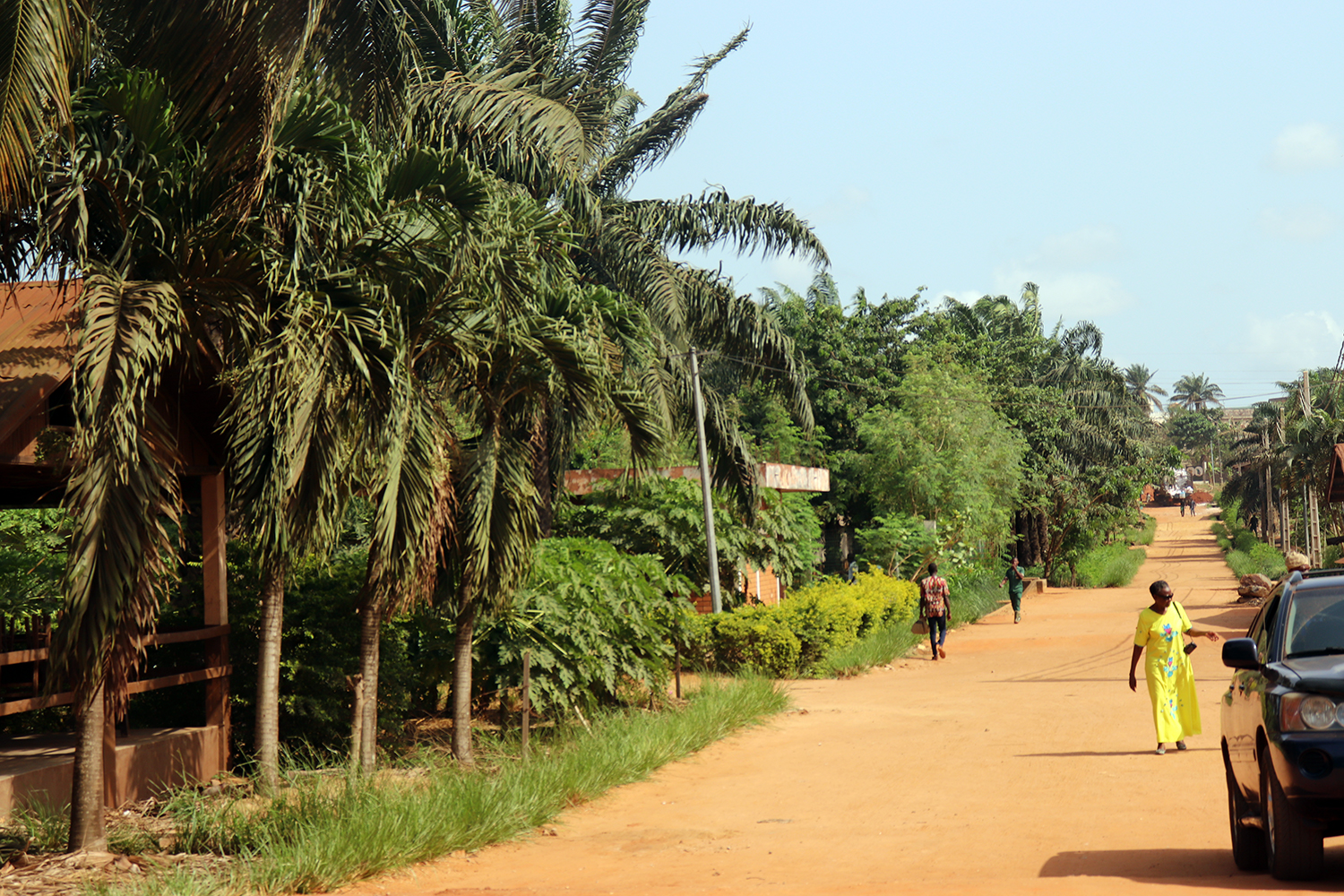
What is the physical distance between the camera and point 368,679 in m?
11.0

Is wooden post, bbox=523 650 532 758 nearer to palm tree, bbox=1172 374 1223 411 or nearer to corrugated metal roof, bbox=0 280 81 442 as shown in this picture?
corrugated metal roof, bbox=0 280 81 442

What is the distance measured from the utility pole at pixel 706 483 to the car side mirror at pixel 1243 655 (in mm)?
14504

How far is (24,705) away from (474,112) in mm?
9575

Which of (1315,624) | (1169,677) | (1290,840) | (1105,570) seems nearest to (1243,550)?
(1105,570)

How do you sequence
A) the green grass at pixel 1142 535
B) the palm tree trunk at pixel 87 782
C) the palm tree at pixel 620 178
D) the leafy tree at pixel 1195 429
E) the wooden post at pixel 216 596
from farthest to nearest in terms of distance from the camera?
the leafy tree at pixel 1195 429, the green grass at pixel 1142 535, the palm tree at pixel 620 178, the wooden post at pixel 216 596, the palm tree trunk at pixel 87 782

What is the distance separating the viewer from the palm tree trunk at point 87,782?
8.23 meters

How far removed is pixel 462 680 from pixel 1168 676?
6.78m

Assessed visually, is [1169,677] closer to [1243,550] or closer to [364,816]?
[364,816]

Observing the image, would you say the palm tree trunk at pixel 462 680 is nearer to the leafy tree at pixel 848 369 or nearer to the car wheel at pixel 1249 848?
the car wheel at pixel 1249 848

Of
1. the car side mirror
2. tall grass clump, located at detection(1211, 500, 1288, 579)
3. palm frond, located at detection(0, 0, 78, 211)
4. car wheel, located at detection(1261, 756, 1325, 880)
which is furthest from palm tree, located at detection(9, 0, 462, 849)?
tall grass clump, located at detection(1211, 500, 1288, 579)

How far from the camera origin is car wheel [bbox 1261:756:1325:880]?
623 centimetres

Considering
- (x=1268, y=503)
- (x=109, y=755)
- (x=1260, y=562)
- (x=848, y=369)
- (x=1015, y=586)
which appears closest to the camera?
(x=109, y=755)

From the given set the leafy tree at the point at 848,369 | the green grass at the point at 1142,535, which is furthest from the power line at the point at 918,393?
the green grass at the point at 1142,535

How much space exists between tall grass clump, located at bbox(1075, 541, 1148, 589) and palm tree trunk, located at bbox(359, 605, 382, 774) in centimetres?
4269
